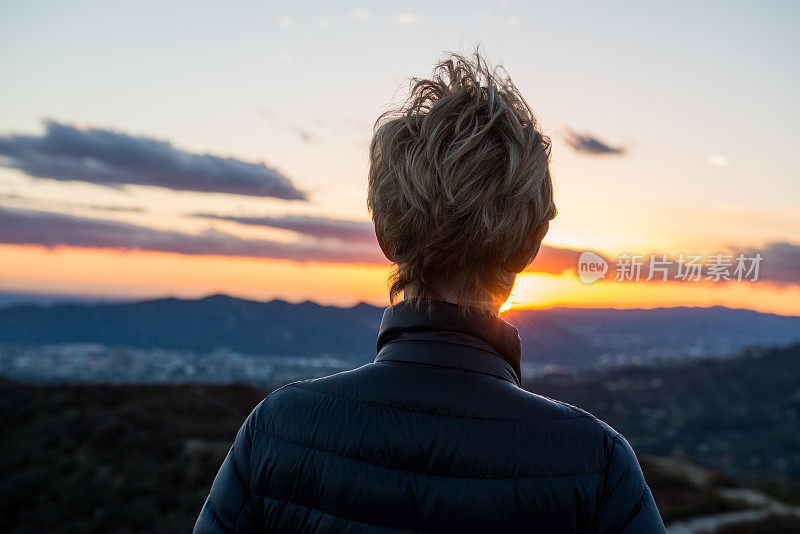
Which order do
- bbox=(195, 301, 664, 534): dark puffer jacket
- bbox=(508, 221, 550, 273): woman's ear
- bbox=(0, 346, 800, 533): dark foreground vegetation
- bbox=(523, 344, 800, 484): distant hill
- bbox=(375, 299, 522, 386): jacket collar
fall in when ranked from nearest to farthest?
bbox=(195, 301, 664, 534): dark puffer jacket
bbox=(375, 299, 522, 386): jacket collar
bbox=(508, 221, 550, 273): woman's ear
bbox=(0, 346, 800, 533): dark foreground vegetation
bbox=(523, 344, 800, 484): distant hill

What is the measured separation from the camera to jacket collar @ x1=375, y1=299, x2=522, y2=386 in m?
1.25

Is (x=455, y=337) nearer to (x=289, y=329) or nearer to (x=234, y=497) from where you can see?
(x=234, y=497)

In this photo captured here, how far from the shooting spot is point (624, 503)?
1.16 meters

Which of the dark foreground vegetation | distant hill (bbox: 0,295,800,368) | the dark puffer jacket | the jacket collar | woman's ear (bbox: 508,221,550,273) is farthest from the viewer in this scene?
distant hill (bbox: 0,295,800,368)

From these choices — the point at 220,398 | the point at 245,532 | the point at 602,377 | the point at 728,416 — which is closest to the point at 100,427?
the point at 220,398

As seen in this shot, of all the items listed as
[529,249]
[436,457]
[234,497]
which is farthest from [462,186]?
[234,497]

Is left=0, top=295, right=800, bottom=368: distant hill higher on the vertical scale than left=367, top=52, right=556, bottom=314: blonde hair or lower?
lower

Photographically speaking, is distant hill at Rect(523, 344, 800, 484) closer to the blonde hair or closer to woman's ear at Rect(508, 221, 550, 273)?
woman's ear at Rect(508, 221, 550, 273)

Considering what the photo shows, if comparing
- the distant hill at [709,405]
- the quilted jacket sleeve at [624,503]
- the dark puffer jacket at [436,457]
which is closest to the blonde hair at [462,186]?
the dark puffer jacket at [436,457]

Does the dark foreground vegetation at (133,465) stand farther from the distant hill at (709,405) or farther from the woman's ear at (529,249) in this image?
the woman's ear at (529,249)

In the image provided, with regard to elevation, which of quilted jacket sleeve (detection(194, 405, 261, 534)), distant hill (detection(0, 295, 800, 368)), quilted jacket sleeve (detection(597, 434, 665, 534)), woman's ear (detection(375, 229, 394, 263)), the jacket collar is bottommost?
distant hill (detection(0, 295, 800, 368))

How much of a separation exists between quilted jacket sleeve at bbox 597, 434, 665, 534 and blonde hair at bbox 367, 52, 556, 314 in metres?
0.47

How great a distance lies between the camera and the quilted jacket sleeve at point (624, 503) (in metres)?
1.14

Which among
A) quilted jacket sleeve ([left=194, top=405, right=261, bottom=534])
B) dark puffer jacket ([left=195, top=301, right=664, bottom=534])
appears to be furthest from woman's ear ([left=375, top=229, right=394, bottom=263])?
Answer: quilted jacket sleeve ([left=194, top=405, right=261, bottom=534])
